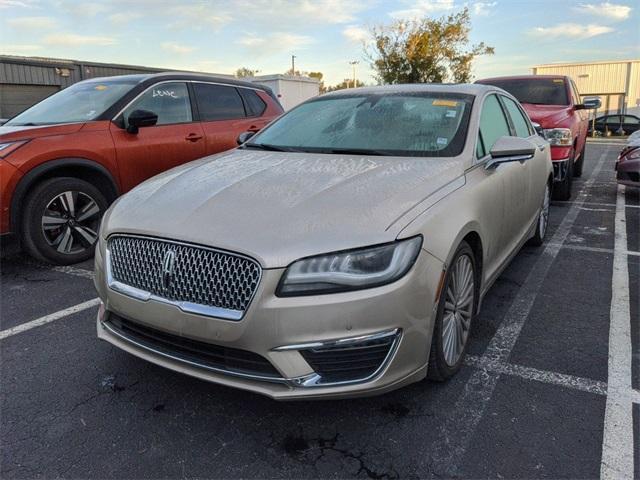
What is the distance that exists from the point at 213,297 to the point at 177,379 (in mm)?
852

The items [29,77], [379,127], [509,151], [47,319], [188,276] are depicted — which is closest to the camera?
[188,276]

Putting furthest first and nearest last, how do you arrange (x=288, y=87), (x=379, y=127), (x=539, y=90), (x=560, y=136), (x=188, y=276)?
(x=288, y=87)
(x=539, y=90)
(x=560, y=136)
(x=379, y=127)
(x=188, y=276)

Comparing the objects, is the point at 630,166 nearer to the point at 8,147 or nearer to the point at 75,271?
the point at 75,271

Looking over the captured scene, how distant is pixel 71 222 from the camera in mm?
4590

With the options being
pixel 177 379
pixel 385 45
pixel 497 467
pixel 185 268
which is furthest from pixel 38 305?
pixel 385 45

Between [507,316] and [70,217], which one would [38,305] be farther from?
[507,316]

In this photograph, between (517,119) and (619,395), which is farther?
(517,119)

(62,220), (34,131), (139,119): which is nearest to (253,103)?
(139,119)

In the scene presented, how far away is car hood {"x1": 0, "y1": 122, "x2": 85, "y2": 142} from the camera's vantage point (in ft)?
14.1

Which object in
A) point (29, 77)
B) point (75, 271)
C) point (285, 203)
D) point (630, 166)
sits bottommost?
point (75, 271)

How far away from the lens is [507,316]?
354 centimetres

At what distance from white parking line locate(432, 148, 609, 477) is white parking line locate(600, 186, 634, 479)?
1.71ft

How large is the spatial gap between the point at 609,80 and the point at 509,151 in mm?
40104

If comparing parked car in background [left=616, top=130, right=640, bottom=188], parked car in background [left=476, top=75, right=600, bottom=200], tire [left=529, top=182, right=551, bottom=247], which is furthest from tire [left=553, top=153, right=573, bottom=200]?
tire [left=529, top=182, right=551, bottom=247]
